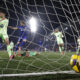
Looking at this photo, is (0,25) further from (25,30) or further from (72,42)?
(72,42)

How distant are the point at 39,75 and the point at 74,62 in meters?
0.44

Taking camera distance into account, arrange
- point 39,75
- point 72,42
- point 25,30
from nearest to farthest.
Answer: point 39,75
point 25,30
point 72,42

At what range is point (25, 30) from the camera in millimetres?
4273

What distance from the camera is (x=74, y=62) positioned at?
5.58 ft

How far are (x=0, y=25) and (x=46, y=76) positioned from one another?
7.07 feet

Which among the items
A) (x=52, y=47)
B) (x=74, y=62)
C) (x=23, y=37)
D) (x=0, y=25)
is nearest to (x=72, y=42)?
(x=52, y=47)

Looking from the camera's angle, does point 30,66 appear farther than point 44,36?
No

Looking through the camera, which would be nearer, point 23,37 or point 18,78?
point 18,78

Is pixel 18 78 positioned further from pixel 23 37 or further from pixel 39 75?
pixel 23 37

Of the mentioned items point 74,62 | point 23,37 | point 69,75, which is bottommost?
point 69,75

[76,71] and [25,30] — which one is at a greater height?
[25,30]

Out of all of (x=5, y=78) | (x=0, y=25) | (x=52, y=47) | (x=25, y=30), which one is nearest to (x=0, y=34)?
(x=0, y=25)

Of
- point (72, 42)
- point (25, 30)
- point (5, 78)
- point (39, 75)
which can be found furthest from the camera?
point (72, 42)

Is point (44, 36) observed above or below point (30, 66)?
→ above
